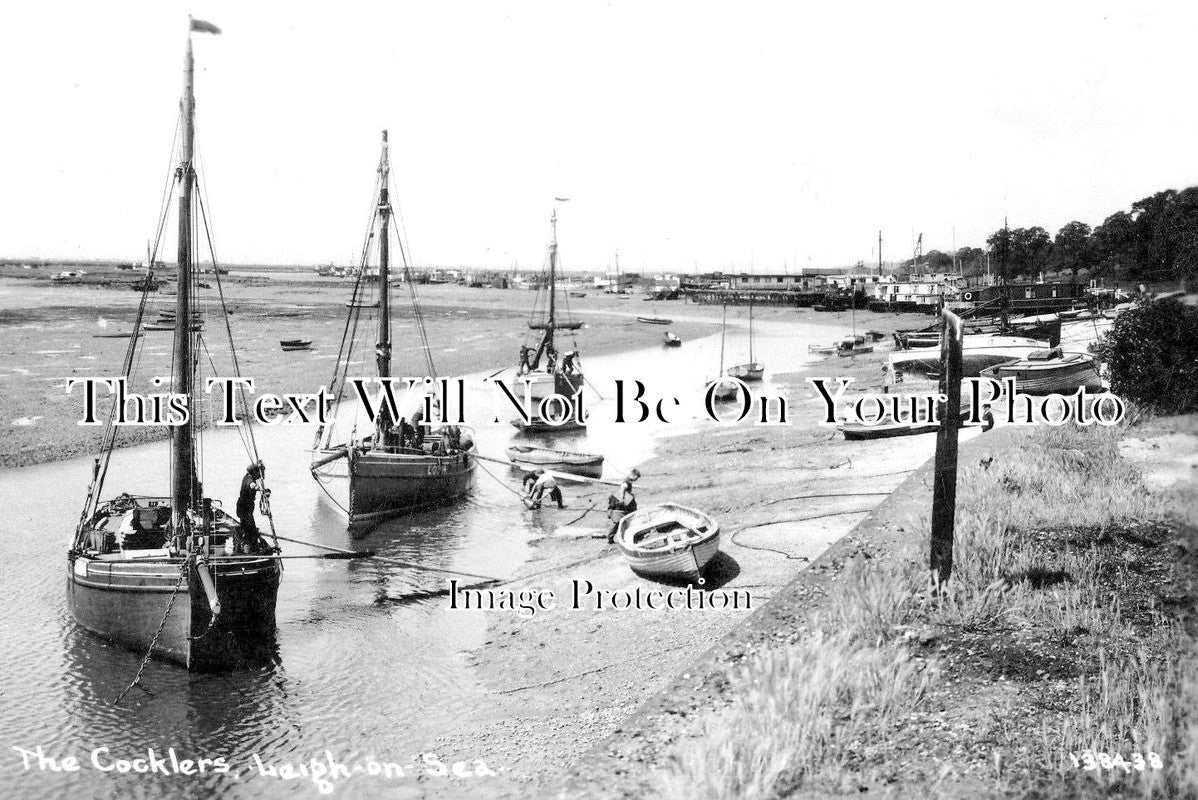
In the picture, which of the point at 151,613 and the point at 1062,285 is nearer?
the point at 151,613

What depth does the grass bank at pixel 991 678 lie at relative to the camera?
21.6 ft

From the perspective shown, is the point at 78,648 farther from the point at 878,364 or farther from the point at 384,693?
the point at 878,364

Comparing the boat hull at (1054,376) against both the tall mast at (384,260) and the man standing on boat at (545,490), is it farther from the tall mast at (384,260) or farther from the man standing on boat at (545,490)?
the tall mast at (384,260)

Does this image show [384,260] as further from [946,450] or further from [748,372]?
[748,372]

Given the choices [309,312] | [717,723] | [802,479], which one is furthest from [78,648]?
[309,312]

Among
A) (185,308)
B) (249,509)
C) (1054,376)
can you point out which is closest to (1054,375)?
(1054,376)

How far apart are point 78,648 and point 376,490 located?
8.38 metres

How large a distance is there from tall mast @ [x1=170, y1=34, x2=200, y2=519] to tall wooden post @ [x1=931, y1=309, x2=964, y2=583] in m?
10.6

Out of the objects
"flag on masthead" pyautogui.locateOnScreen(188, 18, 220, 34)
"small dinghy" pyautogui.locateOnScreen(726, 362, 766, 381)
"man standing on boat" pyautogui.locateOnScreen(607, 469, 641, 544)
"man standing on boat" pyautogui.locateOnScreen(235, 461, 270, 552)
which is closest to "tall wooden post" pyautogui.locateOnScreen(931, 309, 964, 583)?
"man standing on boat" pyautogui.locateOnScreen(607, 469, 641, 544)

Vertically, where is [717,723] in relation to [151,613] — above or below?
above

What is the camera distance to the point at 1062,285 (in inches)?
2438

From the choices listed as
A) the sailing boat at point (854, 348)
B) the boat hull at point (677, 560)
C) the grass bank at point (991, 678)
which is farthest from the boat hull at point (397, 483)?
the sailing boat at point (854, 348)

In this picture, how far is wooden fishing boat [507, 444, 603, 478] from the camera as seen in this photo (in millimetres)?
24625

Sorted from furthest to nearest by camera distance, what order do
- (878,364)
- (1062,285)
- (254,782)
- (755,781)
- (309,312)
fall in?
(309,312), (1062,285), (878,364), (254,782), (755,781)
